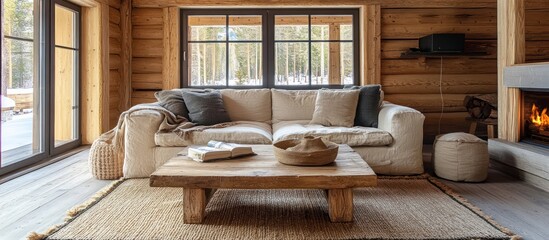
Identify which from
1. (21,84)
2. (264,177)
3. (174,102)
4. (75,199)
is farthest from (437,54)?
(21,84)

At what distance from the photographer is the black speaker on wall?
4.66 metres

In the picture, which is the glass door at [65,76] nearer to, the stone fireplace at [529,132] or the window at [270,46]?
the window at [270,46]

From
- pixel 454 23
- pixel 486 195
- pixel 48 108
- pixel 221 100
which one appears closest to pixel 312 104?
pixel 221 100

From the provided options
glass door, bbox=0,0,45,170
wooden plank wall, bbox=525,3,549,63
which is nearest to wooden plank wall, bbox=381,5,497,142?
wooden plank wall, bbox=525,3,549,63

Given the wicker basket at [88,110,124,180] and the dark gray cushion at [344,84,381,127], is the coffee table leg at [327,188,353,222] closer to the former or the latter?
the dark gray cushion at [344,84,381,127]

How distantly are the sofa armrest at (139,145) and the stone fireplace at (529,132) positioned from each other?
9.92 feet

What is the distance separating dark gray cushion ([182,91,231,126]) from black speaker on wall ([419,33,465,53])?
8.30 feet

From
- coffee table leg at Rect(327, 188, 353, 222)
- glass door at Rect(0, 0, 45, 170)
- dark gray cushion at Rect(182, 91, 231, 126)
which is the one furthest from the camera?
dark gray cushion at Rect(182, 91, 231, 126)

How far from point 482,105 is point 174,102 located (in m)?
3.49

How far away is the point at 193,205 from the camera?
7.41 ft

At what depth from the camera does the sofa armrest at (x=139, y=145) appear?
338 centimetres

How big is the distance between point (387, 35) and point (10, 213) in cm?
431

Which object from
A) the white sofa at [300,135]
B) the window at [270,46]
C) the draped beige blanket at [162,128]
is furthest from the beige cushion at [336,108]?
the window at [270,46]

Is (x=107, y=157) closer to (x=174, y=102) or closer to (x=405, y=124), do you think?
(x=174, y=102)
